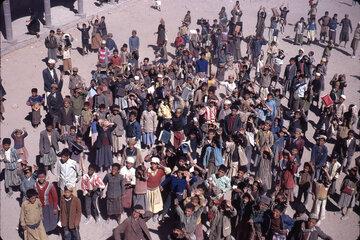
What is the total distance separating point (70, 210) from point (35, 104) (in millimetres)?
5395

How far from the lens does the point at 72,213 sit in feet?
29.7

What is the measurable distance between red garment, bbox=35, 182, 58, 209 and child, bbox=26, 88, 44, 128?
15.3 ft

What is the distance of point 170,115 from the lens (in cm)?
1310

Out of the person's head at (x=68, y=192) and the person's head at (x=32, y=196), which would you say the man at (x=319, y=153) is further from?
the person's head at (x=32, y=196)

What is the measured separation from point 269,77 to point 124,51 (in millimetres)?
5594

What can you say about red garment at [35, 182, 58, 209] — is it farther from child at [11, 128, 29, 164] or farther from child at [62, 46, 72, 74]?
child at [62, 46, 72, 74]

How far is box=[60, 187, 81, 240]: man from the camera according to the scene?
8.90 meters

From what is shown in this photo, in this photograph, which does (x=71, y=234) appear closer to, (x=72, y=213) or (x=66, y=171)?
(x=72, y=213)

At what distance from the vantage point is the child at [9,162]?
10398 millimetres

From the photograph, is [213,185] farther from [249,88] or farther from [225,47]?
[225,47]

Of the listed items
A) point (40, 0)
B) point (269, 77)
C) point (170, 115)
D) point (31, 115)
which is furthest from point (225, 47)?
point (40, 0)

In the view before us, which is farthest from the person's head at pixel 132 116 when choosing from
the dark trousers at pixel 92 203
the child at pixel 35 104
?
the child at pixel 35 104

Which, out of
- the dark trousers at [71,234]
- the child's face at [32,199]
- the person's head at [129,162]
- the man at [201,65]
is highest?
the man at [201,65]

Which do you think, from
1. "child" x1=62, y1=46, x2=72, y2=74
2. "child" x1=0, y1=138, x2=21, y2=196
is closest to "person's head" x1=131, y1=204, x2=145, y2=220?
"child" x1=0, y1=138, x2=21, y2=196
